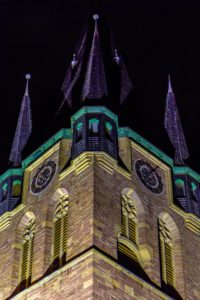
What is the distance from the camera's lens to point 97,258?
3303 cm

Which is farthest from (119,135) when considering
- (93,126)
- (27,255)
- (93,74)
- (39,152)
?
(27,255)

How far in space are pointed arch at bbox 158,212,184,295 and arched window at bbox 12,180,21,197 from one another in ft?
17.9

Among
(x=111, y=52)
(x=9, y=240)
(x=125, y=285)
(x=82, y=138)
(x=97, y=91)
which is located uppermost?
(x=111, y=52)

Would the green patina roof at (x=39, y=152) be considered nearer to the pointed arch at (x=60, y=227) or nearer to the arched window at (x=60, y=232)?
the pointed arch at (x=60, y=227)

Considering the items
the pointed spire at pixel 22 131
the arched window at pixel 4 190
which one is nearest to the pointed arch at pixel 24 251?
the arched window at pixel 4 190

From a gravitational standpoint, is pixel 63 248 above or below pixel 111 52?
below

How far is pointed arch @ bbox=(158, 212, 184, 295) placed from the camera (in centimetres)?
3616

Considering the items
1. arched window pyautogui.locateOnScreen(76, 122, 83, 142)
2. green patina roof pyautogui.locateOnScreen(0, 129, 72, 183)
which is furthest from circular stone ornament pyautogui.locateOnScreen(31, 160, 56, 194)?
arched window pyautogui.locateOnScreen(76, 122, 83, 142)

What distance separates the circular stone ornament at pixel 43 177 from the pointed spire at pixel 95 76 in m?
2.84

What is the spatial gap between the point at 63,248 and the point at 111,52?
11775 mm

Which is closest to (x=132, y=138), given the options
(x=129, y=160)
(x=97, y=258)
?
(x=129, y=160)

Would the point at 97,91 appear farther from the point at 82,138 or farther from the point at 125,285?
the point at 125,285

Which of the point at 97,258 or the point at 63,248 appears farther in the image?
the point at 63,248

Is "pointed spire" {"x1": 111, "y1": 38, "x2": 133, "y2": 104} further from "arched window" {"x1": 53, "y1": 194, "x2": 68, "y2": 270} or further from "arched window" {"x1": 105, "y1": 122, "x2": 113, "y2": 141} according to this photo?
"arched window" {"x1": 53, "y1": 194, "x2": 68, "y2": 270}
